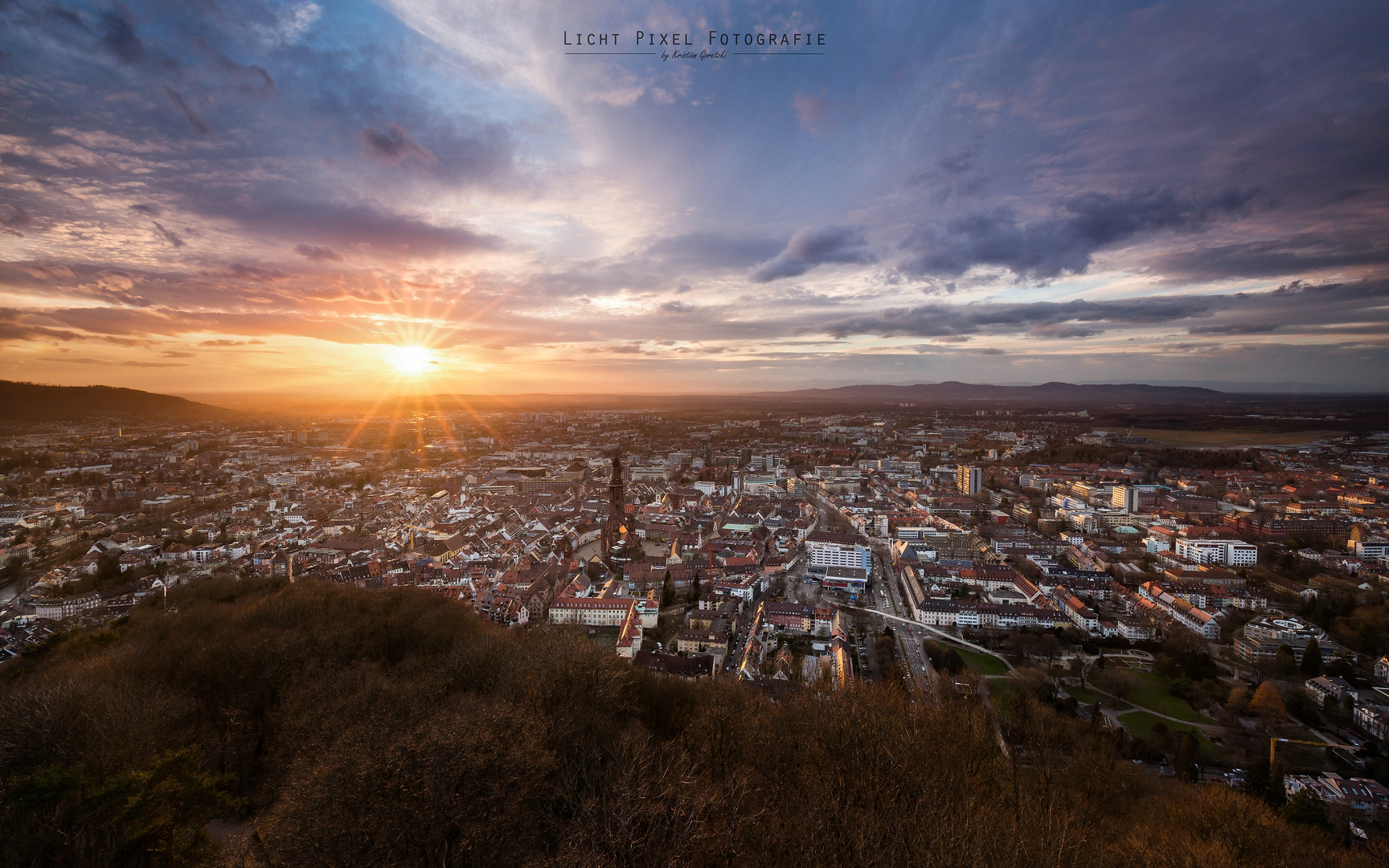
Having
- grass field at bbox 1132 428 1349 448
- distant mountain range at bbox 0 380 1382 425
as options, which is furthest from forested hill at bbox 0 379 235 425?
grass field at bbox 1132 428 1349 448

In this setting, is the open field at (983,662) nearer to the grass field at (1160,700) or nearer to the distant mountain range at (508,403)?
the grass field at (1160,700)

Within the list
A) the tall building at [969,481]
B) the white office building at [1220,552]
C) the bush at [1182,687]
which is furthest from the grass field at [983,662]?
the tall building at [969,481]

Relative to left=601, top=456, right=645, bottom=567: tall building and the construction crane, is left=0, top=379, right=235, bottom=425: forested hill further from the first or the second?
the construction crane

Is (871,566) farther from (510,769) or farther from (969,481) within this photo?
(510,769)

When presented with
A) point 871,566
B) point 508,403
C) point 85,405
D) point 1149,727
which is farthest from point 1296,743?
point 508,403

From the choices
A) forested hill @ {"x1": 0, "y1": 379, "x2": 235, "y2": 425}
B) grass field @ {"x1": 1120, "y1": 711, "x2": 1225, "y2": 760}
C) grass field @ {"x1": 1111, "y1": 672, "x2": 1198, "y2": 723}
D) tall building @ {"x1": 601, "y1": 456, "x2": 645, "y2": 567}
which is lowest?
grass field @ {"x1": 1111, "y1": 672, "x2": 1198, "y2": 723}

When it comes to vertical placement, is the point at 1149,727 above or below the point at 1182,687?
below

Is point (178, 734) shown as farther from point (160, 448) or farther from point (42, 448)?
point (160, 448)
